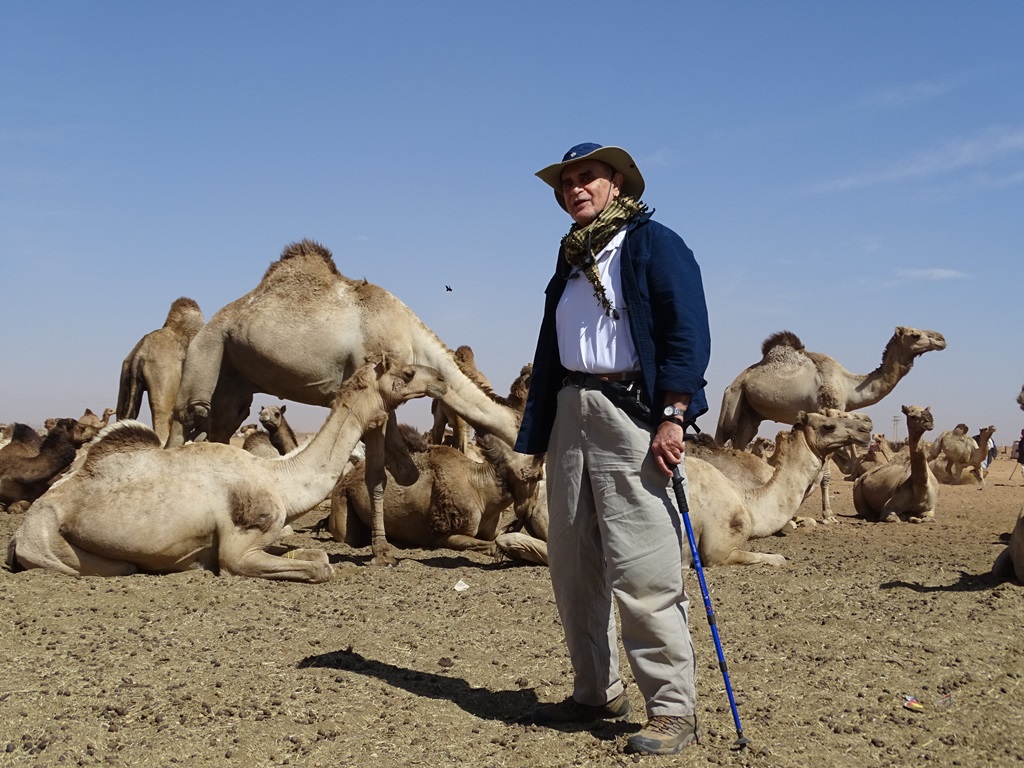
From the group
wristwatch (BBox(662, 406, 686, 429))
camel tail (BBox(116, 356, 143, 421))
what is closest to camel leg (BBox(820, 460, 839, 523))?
camel tail (BBox(116, 356, 143, 421))

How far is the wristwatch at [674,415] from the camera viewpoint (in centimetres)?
438

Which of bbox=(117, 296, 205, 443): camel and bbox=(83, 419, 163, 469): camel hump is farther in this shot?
bbox=(117, 296, 205, 443): camel

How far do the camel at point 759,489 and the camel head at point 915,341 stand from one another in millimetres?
7465

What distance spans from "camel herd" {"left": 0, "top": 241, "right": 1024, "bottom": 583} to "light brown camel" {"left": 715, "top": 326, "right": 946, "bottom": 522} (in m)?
3.28

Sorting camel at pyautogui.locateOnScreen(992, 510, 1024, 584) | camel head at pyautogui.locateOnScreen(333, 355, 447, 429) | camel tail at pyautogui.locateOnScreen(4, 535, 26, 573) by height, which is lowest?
camel tail at pyautogui.locateOnScreen(4, 535, 26, 573)

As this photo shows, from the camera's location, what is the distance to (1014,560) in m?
8.19

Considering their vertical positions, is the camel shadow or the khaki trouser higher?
the khaki trouser

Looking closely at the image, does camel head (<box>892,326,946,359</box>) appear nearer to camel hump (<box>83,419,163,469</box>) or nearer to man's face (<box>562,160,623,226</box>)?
camel hump (<box>83,419,163,469</box>)

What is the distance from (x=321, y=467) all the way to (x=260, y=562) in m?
1.02

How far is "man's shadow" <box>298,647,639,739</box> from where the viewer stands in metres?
4.86

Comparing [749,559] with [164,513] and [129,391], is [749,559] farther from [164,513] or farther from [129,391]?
[129,391]

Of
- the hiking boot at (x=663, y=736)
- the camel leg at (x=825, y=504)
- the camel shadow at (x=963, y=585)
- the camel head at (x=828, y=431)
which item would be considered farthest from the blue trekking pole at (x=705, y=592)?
the camel leg at (x=825, y=504)

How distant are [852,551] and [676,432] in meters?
7.32

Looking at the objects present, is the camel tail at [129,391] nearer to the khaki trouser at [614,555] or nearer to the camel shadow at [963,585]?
the camel shadow at [963,585]
